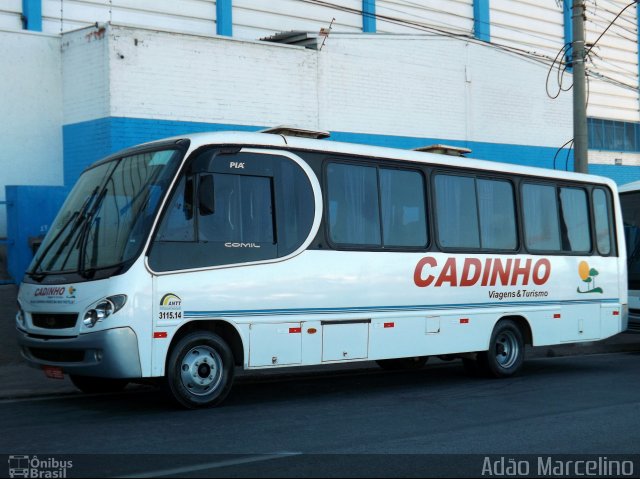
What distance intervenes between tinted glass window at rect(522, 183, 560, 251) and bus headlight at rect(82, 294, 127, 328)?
6.51 m

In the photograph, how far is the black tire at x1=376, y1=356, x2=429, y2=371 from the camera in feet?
46.3

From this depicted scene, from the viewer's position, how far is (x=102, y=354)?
353 inches

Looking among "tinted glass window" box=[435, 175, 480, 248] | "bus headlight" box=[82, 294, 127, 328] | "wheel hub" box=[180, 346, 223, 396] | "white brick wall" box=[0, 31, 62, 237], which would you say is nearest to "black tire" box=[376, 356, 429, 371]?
"tinted glass window" box=[435, 175, 480, 248]

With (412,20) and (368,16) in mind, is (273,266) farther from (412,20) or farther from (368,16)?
(412,20)

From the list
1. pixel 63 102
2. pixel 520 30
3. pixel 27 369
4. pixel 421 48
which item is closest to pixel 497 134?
pixel 421 48

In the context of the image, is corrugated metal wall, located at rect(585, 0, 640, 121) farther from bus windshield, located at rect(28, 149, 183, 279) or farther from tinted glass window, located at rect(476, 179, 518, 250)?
bus windshield, located at rect(28, 149, 183, 279)

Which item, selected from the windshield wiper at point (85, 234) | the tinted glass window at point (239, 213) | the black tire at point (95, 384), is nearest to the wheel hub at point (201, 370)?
the tinted glass window at point (239, 213)

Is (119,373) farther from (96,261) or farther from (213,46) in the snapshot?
(213,46)

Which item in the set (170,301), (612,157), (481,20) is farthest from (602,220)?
(612,157)

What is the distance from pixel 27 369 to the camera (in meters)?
12.9

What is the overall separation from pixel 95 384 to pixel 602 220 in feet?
26.7

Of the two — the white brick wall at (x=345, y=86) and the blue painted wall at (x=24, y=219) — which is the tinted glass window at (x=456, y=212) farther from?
the white brick wall at (x=345, y=86)

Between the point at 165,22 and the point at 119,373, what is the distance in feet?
42.6

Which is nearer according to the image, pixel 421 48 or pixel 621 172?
pixel 421 48
